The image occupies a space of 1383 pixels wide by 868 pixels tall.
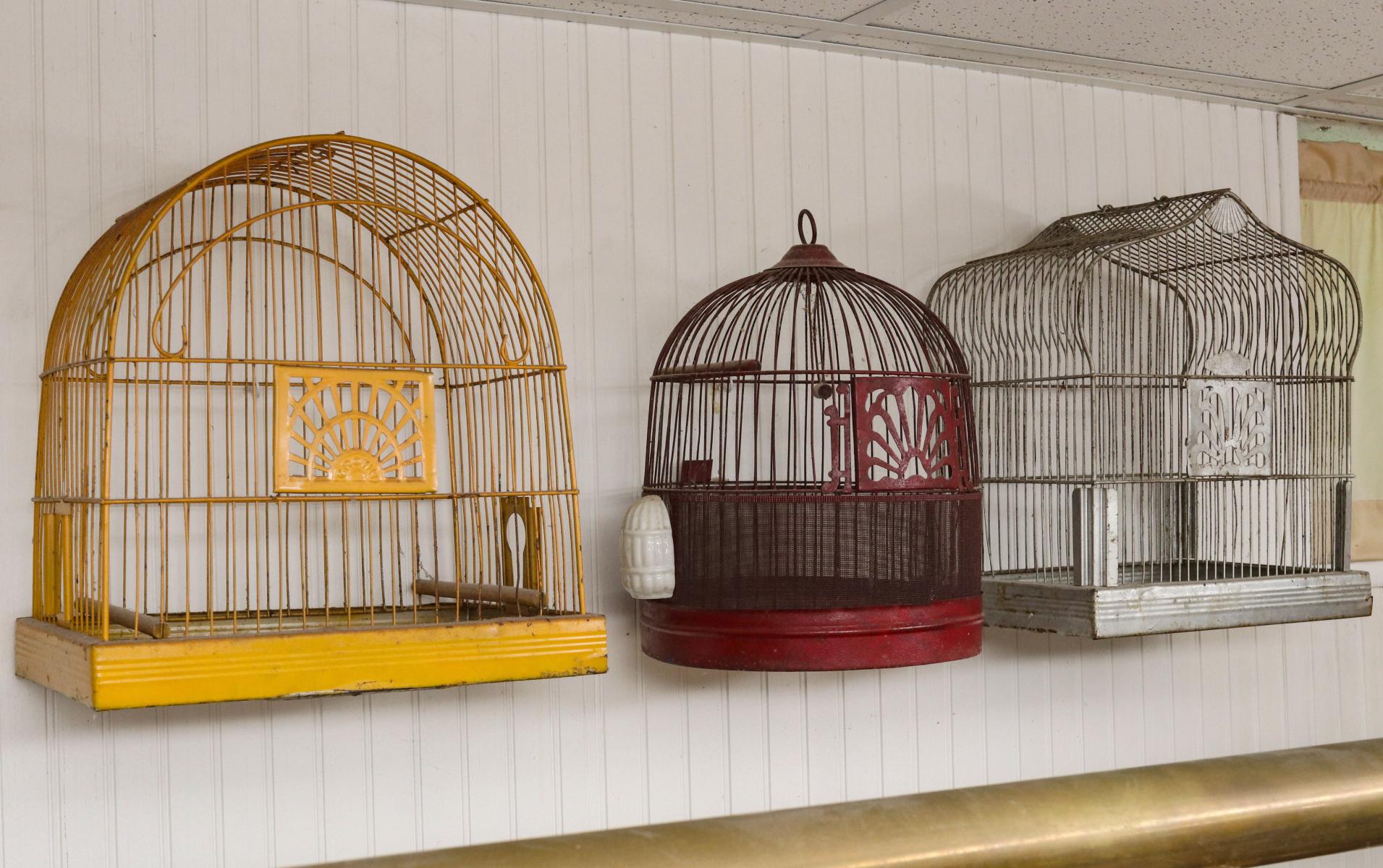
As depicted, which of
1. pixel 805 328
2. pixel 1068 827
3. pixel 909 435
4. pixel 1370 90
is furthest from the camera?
pixel 1370 90

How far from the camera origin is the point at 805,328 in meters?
2.98

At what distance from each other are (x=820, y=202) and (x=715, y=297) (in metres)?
0.54

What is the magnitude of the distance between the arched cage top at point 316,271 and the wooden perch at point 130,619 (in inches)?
16.6

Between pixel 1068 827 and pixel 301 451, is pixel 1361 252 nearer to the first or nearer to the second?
pixel 301 451

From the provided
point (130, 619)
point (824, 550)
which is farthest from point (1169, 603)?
point (130, 619)

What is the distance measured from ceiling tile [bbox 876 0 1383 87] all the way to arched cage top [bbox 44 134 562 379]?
1071 mm

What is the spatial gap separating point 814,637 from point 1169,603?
88cm

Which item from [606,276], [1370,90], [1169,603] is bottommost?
[1169,603]

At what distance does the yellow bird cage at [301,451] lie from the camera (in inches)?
83.0

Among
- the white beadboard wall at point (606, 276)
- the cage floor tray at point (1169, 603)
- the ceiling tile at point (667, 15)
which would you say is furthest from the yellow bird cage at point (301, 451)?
the cage floor tray at point (1169, 603)

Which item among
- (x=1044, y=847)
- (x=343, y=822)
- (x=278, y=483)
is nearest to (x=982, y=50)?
(x=278, y=483)

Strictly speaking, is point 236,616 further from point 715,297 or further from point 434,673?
point 715,297

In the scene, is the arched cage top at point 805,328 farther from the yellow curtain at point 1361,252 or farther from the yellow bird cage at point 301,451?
the yellow curtain at point 1361,252

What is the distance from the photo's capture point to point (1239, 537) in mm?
3549
